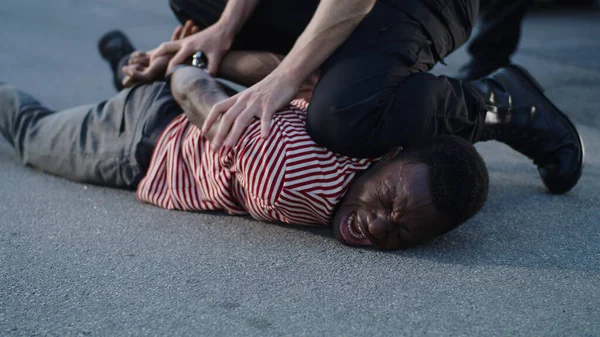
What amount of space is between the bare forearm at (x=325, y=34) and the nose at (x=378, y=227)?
588 millimetres

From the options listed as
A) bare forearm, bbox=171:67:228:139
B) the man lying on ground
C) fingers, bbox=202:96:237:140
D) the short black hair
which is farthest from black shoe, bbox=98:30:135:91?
the short black hair

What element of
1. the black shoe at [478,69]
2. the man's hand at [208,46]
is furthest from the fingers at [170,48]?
the black shoe at [478,69]

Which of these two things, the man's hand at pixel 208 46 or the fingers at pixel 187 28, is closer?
the man's hand at pixel 208 46

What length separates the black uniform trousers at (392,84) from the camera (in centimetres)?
227

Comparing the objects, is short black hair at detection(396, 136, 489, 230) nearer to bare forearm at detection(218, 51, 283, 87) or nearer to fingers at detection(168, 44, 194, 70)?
bare forearm at detection(218, 51, 283, 87)

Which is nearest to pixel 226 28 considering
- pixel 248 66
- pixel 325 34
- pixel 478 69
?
pixel 248 66

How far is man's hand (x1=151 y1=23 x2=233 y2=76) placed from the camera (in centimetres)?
281

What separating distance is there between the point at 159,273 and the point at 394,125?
2.87ft

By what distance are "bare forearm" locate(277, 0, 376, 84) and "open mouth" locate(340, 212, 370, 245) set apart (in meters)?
0.52

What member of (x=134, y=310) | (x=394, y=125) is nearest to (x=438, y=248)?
(x=394, y=125)

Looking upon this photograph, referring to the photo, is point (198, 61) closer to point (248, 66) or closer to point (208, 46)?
point (208, 46)

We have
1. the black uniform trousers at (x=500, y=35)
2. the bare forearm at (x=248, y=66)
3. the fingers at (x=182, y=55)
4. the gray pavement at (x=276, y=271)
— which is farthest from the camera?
the black uniform trousers at (x=500, y=35)

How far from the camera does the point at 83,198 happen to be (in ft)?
8.73

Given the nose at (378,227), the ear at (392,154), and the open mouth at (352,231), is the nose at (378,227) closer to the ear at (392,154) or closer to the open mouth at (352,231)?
the open mouth at (352,231)
